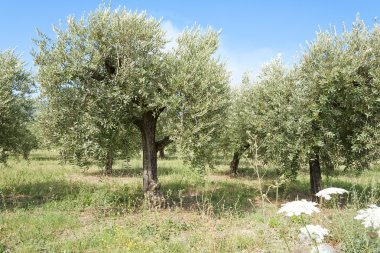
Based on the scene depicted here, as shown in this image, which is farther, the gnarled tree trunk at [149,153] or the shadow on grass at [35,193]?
the shadow on grass at [35,193]

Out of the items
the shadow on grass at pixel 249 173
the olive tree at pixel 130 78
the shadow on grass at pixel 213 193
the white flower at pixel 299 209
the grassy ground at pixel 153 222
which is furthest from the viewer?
the shadow on grass at pixel 249 173

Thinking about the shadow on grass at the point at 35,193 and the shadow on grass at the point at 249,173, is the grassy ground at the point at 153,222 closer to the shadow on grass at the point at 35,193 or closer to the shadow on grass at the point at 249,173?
the shadow on grass at the point at 35,193

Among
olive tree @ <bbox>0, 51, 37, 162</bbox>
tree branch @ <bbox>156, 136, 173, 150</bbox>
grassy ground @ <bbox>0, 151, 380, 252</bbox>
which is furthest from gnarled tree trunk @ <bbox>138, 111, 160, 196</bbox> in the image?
olive tree @ <bbox>0, 51, 37, 162</bbox>

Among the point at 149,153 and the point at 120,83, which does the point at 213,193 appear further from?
the point at 120,83

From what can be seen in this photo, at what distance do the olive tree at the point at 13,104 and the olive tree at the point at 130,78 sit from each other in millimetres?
3551

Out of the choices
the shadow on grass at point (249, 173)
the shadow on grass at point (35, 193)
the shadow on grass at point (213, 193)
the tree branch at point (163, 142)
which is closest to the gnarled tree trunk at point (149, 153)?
the tree branch at point (163, 142)

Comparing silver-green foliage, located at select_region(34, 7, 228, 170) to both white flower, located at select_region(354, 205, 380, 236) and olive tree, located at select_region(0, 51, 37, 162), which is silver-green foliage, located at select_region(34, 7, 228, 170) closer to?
olive tree, located at select_region(0, 51, 37, 162)

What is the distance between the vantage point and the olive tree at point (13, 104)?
1911cm

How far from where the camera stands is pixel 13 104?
19375 mm

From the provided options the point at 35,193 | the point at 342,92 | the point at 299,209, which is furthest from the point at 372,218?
the point at 35,193

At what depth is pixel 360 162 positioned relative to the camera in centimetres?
1967

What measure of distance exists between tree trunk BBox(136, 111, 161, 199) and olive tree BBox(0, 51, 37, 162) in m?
7.10

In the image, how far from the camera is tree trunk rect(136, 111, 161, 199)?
19.1 meters

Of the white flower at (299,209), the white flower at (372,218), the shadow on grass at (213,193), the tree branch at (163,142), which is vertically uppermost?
the tree branch at (163,142)
